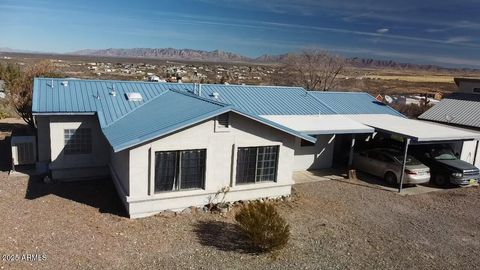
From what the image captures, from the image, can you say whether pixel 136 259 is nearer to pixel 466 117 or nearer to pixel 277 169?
pixel 277 169

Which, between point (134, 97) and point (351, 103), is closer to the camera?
point (134, 97)

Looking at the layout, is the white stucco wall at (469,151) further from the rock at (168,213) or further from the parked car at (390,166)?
the rock at (168,213)

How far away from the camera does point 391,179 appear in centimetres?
1825

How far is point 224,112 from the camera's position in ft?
43.3

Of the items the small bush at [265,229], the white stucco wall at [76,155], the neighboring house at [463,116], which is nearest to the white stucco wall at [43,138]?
the white stucco wall at [76,155]

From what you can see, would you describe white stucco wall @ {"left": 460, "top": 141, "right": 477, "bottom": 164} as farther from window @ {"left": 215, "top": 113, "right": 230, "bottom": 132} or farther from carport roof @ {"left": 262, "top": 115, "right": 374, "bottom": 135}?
window @ {"left": 215, "top": 113, "right": 230, "bottom": 132}

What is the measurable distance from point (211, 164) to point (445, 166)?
37.5 feet

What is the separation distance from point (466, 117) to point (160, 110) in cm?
1765

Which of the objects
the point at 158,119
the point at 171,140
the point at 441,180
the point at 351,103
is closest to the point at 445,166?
the point at 441,180

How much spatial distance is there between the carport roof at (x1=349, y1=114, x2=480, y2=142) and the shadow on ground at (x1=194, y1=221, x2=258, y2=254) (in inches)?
353

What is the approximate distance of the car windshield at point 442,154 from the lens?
752 inches

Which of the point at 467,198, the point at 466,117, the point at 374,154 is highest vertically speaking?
the point at 466,117

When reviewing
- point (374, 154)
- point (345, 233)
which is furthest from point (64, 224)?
point (374, 154)

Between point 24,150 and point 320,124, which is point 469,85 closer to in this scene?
point 320,124
